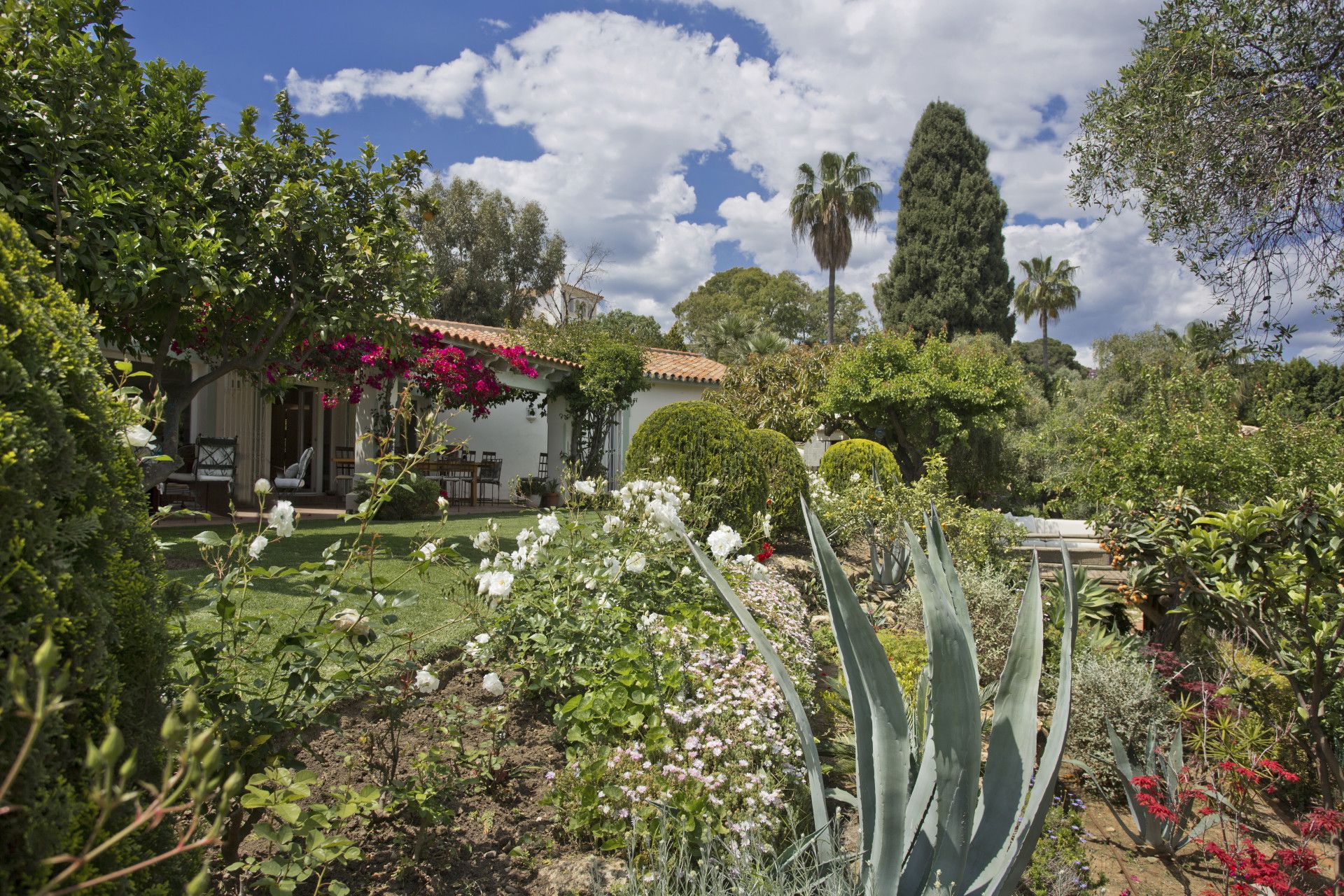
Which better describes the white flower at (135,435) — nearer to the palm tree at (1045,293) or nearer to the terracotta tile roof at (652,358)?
the terracotta tile roof at (652,358)

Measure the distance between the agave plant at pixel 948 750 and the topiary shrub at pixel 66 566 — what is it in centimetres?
122

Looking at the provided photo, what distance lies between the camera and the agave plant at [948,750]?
1842mm

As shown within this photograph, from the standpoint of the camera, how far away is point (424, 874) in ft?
6.89

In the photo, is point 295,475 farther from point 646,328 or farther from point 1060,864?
point 646,328

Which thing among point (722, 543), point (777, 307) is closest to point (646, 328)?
point (777, 307)

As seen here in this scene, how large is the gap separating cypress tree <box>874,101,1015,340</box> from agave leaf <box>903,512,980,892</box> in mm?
27423

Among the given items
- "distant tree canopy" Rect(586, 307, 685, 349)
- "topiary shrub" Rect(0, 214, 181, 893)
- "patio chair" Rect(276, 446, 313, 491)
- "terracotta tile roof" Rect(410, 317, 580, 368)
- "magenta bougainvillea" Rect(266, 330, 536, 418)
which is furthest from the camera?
"distant tree canopy" Rect(586, 307, 685, 349)

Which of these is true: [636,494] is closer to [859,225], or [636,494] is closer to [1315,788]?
[1315,788]

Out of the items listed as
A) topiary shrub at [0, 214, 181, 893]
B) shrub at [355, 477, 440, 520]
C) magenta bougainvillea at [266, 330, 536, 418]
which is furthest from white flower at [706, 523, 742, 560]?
shrub at [355, 477, 440, 520]

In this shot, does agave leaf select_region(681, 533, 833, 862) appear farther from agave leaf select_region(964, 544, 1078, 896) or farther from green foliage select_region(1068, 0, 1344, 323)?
green foliage select_region(1068, 0, 1344, 323)

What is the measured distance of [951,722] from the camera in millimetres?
1858

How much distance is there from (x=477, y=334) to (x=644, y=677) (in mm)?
14241

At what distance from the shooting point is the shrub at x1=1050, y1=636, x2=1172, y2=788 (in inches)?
162

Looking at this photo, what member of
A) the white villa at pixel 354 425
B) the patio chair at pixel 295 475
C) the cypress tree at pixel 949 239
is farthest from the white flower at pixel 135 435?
the cypress tree at pixel 949 239
